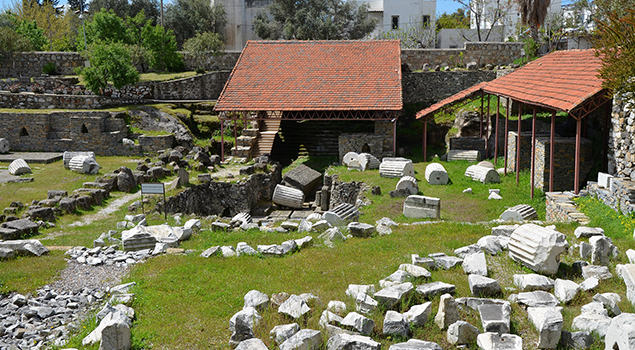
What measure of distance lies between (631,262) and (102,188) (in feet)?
50.8

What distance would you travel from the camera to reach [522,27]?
37406mm

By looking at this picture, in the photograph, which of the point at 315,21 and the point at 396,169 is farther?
the point at 315,21

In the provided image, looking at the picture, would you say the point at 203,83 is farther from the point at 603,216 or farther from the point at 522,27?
the point at 603,216

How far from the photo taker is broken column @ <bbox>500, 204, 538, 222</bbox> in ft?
49.8

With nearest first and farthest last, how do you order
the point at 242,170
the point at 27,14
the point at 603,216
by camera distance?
the point at 603,216, the point at 242,170, the point at 27,14

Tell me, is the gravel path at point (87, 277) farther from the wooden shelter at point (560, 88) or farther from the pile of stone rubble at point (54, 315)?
the wooden shelter at point (560, 88)

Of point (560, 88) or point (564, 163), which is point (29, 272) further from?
point (564, 163)

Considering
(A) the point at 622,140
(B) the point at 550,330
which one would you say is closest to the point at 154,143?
(A) the point at 622,140

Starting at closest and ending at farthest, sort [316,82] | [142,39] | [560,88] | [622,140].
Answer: [622,140] < [560,88] < [316,82] < [142,39]

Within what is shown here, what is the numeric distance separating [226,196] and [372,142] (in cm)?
744

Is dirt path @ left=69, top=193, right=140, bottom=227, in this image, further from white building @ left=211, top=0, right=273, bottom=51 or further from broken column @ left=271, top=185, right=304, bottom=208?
white building @ left=211, top=0, right=273, bottom=51

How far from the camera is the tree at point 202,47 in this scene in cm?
3806

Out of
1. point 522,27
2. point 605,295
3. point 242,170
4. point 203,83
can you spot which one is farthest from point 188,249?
point 522,27

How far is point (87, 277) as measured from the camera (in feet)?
34.2
